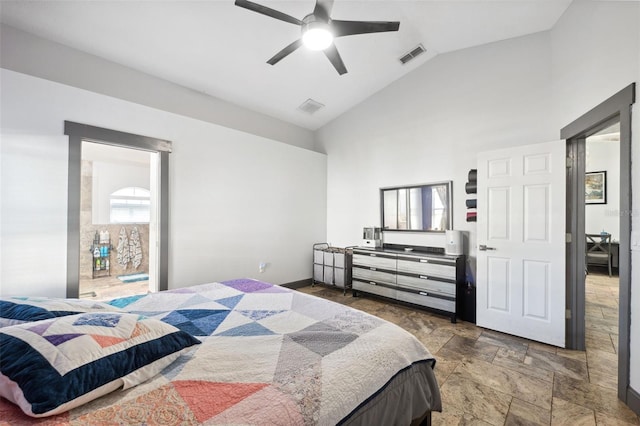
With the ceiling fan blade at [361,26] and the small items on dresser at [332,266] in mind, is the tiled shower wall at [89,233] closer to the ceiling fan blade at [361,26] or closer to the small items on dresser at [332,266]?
the small items on dresser at [332,266]

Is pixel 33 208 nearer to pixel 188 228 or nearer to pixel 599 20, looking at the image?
pixel 188 228

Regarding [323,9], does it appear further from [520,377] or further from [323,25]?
[520,377]

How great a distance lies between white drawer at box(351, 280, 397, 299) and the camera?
389cm

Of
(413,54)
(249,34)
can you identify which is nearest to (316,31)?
(249,34)

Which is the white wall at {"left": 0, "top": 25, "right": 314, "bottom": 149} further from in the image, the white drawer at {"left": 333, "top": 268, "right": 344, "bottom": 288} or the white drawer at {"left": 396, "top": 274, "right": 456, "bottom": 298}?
the white drawer at {"left": 396, "top": 274, "right": 456, "bottom": 298}

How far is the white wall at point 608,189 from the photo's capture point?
5582 millimetres

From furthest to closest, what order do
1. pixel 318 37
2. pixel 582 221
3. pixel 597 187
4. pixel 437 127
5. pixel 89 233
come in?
1. pixel 597 187
2. pixel 89 233
3. pixel 437 127
4. pixel 582 221
5. pixel 318 37

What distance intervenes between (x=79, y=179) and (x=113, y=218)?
354 cm

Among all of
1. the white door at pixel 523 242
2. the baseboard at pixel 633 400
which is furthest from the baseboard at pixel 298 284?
the baseboard at pixel 633 400

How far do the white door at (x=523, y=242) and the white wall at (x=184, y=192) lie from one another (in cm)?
284

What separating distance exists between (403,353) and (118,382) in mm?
1186

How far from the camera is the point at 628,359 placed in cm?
186

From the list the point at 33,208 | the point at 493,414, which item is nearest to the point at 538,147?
the point at 493,414

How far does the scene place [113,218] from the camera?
5.69m
